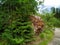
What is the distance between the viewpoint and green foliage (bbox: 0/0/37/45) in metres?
7.25

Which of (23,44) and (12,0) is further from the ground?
(12,0)

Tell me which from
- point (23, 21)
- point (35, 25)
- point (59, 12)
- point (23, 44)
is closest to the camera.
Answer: point (23, 44)

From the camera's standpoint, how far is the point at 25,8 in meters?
8.05

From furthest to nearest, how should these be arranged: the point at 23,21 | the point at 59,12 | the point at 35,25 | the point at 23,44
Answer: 1. the point at 59,12
2. the point at 35,25
3. the point at 23,21
4. the point at 23,44

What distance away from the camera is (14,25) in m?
7.48

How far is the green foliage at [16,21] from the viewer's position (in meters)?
7.25

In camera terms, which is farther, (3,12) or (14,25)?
(3,12)

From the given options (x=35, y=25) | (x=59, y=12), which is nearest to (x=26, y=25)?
(x=35, y=25)

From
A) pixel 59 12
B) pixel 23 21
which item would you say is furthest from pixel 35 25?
pixel 59 12

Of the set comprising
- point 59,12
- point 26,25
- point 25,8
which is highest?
point 25,8

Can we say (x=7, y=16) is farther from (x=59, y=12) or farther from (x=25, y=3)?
(x=59, y=12)

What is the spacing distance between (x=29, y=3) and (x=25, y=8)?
1.63 ft

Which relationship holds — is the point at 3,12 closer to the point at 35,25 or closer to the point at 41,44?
the point at 35,25

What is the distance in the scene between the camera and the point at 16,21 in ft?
25.2
